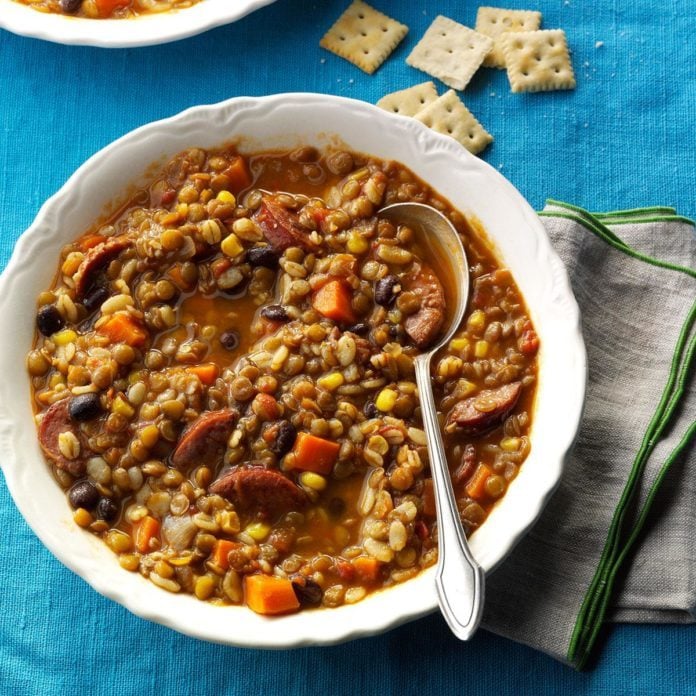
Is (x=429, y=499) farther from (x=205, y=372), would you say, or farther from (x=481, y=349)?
(x=205, y=372)

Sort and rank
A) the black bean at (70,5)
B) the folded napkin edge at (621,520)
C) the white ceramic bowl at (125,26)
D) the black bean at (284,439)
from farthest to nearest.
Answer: the black bean at (70,5)
the white ceramic bowl at (125,26)
the folded napkin edge at (621,520)
the black bean at (284,439)

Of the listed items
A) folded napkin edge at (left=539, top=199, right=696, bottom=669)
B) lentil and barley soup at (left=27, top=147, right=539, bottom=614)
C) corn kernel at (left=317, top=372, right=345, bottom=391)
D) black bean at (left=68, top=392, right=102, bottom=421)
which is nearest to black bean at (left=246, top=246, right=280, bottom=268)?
lentil and barley soup at (left=27, top=147, right=539, bottom=614)

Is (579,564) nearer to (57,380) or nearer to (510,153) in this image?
(510,153)

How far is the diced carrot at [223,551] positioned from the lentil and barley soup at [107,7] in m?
3.04

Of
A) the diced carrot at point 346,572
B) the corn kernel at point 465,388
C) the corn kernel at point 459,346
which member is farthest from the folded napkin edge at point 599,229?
the diced carrot at point 346,572

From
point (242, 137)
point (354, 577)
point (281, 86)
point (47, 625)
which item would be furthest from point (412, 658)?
point (281, 86)

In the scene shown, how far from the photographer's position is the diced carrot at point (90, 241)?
4613mm

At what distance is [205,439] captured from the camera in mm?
4312

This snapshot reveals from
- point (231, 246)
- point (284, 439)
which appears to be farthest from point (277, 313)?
point (284, 439)

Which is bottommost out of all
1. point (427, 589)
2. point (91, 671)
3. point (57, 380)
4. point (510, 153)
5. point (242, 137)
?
point (91, 671)

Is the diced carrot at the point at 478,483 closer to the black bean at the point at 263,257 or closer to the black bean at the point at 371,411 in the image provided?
the black bean at the point at 371,411

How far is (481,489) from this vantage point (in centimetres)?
435

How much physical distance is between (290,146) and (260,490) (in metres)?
1.66

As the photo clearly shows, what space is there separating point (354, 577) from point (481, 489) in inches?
26.4
